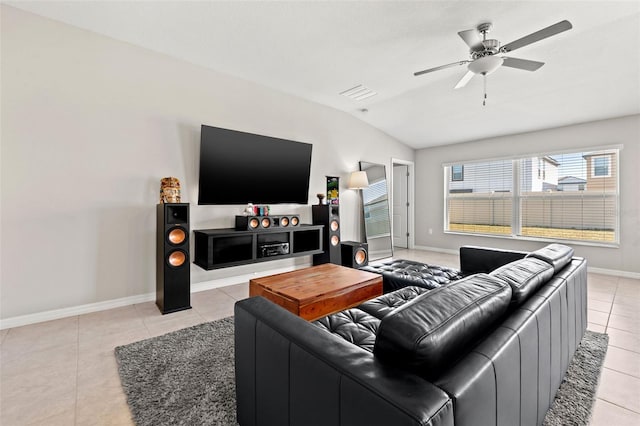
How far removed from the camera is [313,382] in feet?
2.85

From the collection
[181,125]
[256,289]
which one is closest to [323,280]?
[256,289]

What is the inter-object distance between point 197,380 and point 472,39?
10.8 feet

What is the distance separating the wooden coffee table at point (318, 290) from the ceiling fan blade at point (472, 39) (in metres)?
2.16

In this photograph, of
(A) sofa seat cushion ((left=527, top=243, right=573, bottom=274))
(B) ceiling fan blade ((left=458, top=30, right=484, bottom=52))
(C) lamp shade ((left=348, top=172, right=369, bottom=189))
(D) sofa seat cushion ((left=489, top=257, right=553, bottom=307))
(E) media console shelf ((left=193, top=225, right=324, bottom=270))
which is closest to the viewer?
(D) sofa seat cushion ((left=489, top=257, right=553, bottom=307))

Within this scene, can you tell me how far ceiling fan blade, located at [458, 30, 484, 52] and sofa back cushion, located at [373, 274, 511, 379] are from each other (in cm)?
227

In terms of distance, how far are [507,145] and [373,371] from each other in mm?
5989

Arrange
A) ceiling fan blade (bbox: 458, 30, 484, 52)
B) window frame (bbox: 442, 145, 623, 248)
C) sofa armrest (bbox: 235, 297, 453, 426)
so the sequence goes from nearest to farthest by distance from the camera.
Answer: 1. sofa armrest (bbox: 235, 297, 453, 426)
2. ceiling fan blade (bbox: 458, 30, 484, 52)
3. window frame (bbox: 442, 145, 623, 248)

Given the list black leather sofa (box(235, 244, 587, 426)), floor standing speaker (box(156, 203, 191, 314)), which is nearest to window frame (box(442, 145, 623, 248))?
black leather sofa (box(235, 244, 587, 426))

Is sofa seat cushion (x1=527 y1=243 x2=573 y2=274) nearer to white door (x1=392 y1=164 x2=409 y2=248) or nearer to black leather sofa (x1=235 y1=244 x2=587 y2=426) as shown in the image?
black leather sofa (x1=235 y1=244 x2=587 y2=426)

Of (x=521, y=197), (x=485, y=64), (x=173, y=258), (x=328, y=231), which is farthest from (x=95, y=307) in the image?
(x=521, y=197)

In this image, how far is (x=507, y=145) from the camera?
5453 millimetres

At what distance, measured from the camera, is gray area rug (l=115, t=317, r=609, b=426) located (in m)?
1.47

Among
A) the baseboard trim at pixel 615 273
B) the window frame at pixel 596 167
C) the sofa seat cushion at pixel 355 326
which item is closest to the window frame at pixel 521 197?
the window frame at pixel 596 167

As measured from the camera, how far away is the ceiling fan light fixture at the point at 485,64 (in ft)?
8.59
